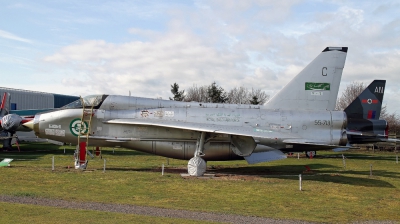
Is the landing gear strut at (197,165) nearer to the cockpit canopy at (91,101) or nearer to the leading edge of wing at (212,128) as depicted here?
the leading edge of wing at (212,128)

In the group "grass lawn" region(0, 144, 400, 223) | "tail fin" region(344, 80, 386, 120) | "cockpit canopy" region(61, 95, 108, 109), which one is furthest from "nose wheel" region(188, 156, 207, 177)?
"tail fin" region(344, 80, 386, 120)

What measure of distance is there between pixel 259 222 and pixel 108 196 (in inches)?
199

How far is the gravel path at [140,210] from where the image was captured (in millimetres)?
9617

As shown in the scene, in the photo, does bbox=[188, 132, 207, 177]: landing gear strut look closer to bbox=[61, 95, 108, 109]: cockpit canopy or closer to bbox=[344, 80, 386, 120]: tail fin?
bbox=[61, 95, 108, 109]: cockpit canopy

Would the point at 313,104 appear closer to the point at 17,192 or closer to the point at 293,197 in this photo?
the point at 293,197

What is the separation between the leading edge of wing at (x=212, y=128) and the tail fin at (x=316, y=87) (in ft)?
6.95

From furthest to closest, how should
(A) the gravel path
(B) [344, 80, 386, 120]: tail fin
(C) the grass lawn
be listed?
(B) [344, 80, 386, 120]: tail fin < (C) the grass lawn < (A) the gravel path

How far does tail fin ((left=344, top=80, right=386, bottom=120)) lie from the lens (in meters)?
30.9

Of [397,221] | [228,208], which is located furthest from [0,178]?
[397,221]

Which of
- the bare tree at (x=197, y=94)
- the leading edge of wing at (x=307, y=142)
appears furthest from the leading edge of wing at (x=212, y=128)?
the bare tree at (x=197, y=94)

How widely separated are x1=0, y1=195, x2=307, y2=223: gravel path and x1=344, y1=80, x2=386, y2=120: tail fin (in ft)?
77.3

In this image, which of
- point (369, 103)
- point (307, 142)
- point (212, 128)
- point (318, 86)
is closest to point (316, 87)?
point (318, 86)

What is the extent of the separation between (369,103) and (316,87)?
1396 centimetres

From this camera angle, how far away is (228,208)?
435 inches
